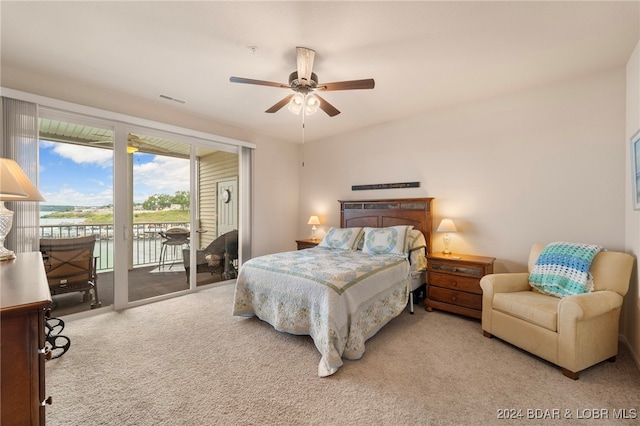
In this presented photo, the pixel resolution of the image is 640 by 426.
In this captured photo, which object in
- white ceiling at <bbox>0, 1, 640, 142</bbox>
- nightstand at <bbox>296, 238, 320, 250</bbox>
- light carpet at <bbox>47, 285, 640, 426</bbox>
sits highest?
white ceiling at <bbox>0, 1, 640, 142</bbox>

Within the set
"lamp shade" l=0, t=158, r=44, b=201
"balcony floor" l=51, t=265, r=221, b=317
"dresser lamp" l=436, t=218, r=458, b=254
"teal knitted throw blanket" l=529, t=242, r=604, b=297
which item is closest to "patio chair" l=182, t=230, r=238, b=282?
"balcony floor" l=51, t=265, r=221, b=317

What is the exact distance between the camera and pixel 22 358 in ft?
2.96

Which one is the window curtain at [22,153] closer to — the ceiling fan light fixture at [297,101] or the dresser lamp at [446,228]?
the ceiling fan light fixture at [297,101]

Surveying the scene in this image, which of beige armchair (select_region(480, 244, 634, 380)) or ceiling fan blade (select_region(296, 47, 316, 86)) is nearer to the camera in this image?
beige armchair (select_region(480, 244, 634, 380))

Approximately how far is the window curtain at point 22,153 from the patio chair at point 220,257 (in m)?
1.78

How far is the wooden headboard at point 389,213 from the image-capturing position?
3.97 metres

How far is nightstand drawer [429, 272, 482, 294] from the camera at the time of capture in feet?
10.4

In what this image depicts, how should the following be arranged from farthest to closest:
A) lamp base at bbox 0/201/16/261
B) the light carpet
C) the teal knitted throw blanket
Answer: the teal knitted throw blanket → lamp base at bbox 0/201/16/261 → the light carpet

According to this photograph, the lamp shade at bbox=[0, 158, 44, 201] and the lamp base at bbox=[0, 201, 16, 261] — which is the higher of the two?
the lamp shade at bbox=[0, 158, 44, 201]

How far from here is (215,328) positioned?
296 cm

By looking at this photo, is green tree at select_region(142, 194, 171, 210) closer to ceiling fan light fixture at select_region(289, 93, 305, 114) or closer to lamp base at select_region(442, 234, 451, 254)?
ceiling fan light fixture at select_region(289, 93, 305, 114)

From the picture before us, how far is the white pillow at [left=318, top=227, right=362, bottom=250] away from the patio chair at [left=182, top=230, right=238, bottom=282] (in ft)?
5.64

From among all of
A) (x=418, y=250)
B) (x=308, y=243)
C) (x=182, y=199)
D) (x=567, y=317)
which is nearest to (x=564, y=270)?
(x=567, y=317)

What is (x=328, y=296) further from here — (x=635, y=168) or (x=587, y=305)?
(x=635, y=168)
